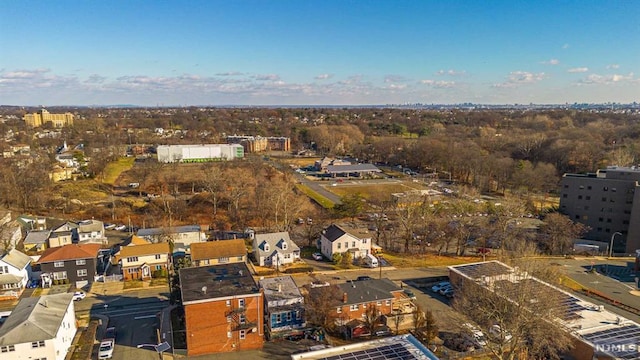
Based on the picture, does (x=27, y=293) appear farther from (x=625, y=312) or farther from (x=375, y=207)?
(x=625, y=312)

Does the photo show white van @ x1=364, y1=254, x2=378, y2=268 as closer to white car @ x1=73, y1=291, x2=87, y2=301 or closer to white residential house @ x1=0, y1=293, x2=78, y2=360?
white car @ x1=73, y1=291, x2=87, y2=301

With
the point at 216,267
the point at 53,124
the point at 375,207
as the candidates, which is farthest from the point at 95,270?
the point at 53,124

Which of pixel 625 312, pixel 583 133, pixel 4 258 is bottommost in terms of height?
pixel 625 312

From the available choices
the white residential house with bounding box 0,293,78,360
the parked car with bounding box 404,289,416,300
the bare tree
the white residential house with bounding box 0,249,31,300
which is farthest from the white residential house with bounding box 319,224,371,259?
the white residential house with bounding box 0,249,31,300

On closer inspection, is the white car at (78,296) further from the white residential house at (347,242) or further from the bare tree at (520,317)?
the bare tree at (520,317)

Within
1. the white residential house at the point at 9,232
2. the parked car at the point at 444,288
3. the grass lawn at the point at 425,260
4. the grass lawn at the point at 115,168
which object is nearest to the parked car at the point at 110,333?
the white residential house at the point at 9,232

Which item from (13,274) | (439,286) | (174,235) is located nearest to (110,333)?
(13,274)
